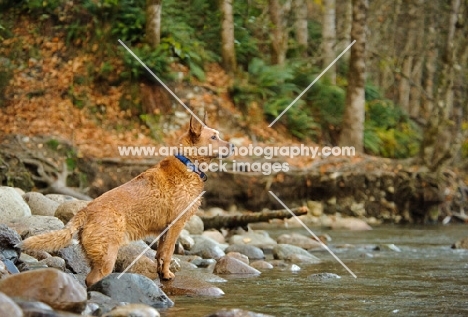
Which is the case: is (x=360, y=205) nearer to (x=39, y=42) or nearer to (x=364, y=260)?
(x=364, y=260)

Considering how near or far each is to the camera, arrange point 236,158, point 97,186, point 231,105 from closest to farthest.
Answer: point 97,186 → point 236,158 → point 231,105

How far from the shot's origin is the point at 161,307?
725 centimetres

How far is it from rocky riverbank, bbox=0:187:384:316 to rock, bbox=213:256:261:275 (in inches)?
0.5

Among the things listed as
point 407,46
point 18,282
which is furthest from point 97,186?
point 407,46

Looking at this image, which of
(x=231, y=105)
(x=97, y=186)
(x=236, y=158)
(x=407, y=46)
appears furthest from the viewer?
(x=407, y=46)

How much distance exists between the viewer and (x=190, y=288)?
26.8 feet

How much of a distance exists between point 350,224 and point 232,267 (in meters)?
7.97

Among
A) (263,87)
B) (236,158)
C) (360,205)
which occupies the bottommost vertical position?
(360,205)

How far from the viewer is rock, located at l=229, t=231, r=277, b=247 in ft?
43.9

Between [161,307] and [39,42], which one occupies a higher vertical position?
[39,42]

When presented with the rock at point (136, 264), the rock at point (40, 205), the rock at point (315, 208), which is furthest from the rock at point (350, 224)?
the rock at point (136, 264)

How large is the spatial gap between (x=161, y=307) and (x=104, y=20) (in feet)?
51.1

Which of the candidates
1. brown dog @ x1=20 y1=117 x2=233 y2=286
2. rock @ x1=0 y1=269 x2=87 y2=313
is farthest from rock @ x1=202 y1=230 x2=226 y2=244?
rock @ x1=0 y1=269 x2=87 y2=313

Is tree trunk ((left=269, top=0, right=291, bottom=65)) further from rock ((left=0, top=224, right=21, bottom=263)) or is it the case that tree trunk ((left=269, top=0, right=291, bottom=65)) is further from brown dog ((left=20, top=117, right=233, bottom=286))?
rock ((left=0, top=224, right=21, bottom=263))
